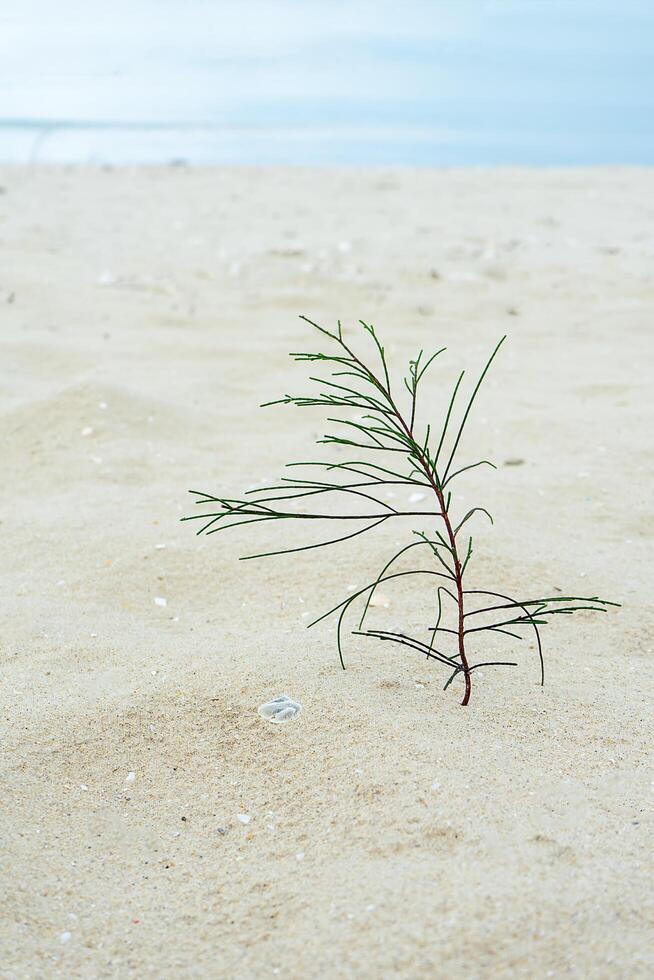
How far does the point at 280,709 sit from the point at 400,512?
1.20ft

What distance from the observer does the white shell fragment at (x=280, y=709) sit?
164cm

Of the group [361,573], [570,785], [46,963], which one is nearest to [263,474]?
[361,573]

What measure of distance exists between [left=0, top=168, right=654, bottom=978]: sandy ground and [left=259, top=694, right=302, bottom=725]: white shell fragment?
0.06ft

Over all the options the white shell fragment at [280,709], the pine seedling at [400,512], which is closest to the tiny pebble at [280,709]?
the white shell fragment at [280,709]

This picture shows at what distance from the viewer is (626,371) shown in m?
3.91

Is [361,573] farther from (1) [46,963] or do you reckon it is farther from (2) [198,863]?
(1) [46,963]

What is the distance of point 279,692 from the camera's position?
1.70m

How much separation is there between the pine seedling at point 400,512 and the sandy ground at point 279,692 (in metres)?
0.06

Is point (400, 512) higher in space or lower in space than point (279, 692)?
higher

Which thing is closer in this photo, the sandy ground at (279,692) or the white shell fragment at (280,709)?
the sandy ground at (279,692)

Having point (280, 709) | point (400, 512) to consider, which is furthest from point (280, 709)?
point (400, 512)

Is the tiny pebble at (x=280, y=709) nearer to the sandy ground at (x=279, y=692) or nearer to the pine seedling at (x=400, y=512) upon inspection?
the sandy ground at (x=279, y=692)

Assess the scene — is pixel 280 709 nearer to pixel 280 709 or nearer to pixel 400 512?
pixel 280 709

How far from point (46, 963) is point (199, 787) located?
1.19 ft
